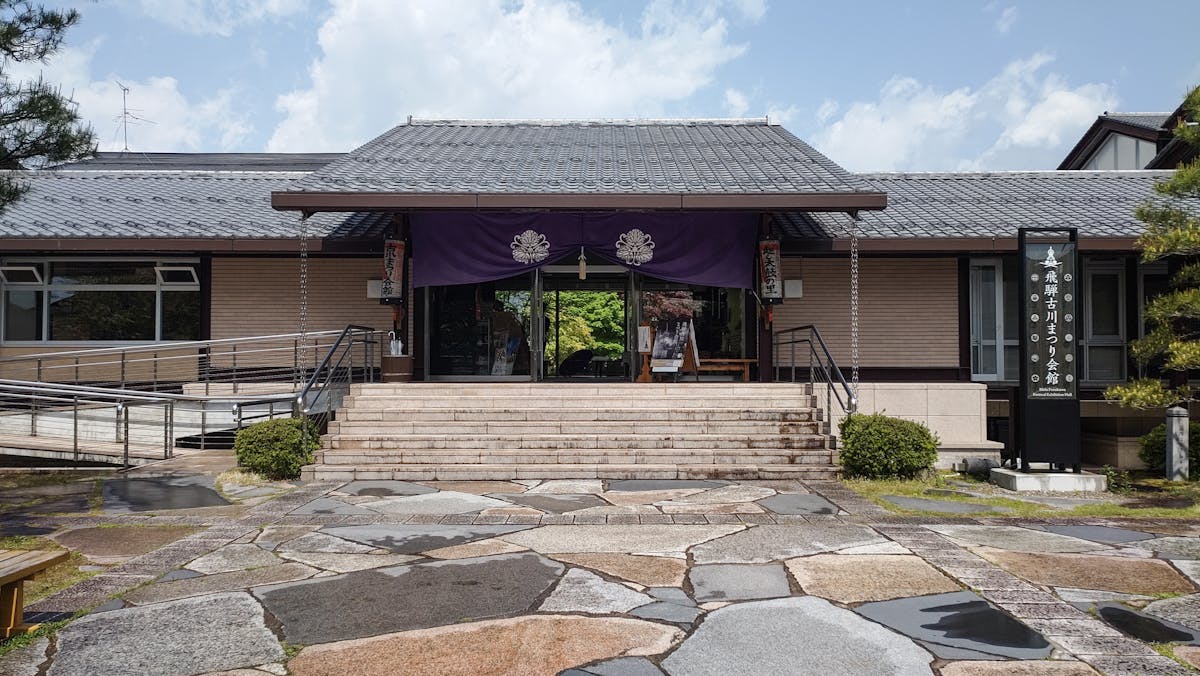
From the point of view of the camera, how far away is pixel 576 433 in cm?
1044

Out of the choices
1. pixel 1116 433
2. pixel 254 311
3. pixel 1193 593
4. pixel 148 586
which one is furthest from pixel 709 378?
pixel 148 586

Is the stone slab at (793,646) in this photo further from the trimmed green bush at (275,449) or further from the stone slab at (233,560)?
the trimmed green bush at (275,449)

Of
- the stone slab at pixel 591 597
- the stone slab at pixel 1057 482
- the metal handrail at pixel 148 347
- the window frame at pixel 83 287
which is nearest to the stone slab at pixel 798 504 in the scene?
the stone slab at pixel 1057 482

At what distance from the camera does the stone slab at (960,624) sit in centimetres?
409

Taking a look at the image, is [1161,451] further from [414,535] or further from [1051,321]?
[414,535]

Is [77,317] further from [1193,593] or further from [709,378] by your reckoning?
[1193,593]

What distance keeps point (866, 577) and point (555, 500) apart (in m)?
3.61

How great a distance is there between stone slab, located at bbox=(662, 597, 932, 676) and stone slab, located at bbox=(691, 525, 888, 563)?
115 cm

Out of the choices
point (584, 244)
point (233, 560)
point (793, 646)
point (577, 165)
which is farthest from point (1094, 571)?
point (577, 165)

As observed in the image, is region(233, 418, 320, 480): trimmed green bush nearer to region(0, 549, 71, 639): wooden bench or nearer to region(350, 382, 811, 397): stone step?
region(350, 382, 811, 397): stone step

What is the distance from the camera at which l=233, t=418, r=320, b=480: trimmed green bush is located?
940 cm

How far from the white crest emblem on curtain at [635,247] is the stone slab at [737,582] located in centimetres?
756

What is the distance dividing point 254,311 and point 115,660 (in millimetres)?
11191

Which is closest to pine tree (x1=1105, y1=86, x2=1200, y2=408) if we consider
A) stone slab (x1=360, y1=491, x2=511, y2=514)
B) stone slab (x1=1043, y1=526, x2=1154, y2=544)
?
stone slab (x1=1043, y1=526, x2=1154, y2=544)
